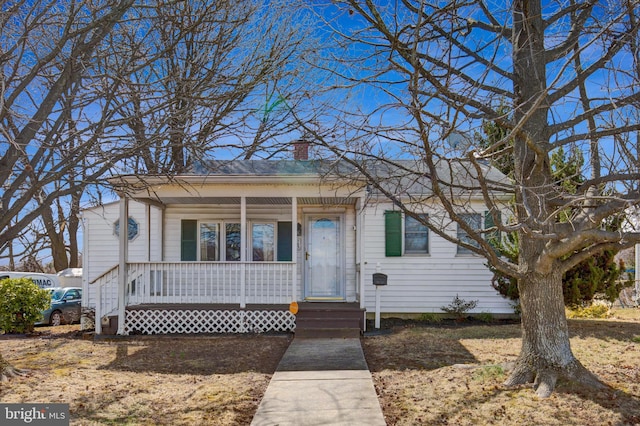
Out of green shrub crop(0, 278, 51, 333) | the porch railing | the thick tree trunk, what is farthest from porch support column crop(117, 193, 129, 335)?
the thick tree trunk

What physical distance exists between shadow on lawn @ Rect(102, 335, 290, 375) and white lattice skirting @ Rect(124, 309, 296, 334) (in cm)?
51

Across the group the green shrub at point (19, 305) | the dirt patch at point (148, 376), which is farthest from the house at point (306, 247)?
the dirt patch at point (148, 376)

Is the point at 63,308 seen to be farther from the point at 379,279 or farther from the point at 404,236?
the point at 404,236

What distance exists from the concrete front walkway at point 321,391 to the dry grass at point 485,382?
230 mm

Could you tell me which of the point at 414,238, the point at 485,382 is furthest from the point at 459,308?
the point at 485,382

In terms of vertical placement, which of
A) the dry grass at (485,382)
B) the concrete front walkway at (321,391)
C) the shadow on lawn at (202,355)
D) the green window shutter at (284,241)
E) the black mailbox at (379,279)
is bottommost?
the shadow on lawn at (202,355)

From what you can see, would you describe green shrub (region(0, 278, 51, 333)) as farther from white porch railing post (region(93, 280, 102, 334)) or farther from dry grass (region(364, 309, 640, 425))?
dry grass (region(364, 309, 640, 425))

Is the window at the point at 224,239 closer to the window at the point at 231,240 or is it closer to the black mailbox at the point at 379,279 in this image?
the window at the point at 231,240

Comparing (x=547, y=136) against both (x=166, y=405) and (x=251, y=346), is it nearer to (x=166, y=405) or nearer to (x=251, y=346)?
(x=166, y=405)

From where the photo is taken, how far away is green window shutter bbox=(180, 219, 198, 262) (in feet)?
40.3

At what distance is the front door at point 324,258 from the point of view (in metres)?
12.1

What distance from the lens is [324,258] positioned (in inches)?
480

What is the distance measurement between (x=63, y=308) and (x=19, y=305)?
3.13m

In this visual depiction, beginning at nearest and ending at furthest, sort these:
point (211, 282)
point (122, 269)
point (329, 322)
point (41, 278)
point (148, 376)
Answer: point (148, 376) → point (329, 322) → point (122, 269) → point (211, 282) → point (41, 278)
